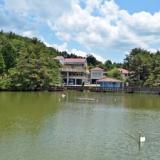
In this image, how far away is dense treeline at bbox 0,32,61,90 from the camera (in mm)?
90688

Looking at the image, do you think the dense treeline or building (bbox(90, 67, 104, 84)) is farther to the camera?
building (bbox(90, 67, 104, 84))

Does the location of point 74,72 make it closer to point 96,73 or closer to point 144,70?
point 96,73

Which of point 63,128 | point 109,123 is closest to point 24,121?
point 63,128

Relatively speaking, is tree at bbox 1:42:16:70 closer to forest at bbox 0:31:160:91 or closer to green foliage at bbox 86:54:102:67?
forest at bbox 0:31:160:91

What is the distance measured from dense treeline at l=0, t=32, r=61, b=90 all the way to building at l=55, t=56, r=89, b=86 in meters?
15.5

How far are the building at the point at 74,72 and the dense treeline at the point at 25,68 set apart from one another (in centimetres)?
1551

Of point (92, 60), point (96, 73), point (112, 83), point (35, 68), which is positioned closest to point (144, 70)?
point (112, 83)

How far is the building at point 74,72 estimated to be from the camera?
382ft

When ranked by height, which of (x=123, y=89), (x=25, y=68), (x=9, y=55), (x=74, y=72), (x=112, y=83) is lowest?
(x=123, y=89)

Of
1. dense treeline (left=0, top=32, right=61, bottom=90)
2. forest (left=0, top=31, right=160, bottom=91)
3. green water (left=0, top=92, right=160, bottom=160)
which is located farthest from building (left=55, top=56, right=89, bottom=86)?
green water (left=0, top=92, right=160, bottom=160)

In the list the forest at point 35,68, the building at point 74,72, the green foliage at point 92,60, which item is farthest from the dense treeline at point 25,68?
the green foliage at point 92,60

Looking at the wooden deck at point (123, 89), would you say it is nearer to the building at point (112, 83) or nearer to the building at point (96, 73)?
the building at point (112, 83)

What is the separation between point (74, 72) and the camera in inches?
4609

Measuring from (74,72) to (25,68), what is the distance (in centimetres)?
2750
